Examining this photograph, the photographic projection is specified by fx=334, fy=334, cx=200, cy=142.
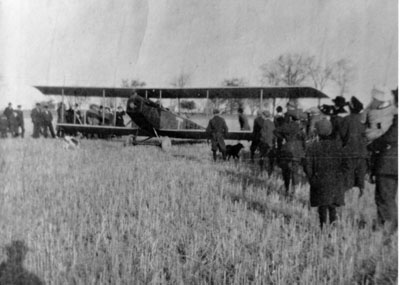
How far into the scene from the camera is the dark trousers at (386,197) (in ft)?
9.36

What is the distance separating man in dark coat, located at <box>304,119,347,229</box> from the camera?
299 cm

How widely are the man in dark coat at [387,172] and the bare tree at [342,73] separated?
596 mm

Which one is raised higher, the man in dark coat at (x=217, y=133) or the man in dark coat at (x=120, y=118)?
the man in dark coat at (x=120, y=118)

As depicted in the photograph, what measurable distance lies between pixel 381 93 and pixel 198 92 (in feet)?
35.6

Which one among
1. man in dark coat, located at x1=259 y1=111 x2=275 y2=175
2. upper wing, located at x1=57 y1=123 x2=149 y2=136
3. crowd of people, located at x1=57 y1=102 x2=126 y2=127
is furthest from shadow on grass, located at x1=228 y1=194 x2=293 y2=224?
crowd of people, located at x1=57 y1=102 x2=126 y2=127

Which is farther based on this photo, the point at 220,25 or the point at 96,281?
the point at 220,25

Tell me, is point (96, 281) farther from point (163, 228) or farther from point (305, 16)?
point (305, 16)

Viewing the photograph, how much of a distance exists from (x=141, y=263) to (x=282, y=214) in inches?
69.7

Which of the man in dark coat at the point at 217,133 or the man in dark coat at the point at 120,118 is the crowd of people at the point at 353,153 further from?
the man in dark coat at the point at 120,118

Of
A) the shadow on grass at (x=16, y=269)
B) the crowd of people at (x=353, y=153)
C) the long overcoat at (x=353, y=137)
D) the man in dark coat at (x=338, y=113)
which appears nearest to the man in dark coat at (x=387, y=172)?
the crowd of people at (x=353, y=153)

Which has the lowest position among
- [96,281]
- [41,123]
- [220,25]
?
[96,281]

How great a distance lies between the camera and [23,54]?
3.90 meters

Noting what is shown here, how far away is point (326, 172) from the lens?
9.89 ft

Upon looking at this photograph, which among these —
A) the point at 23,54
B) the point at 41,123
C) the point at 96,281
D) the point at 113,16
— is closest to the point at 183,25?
the point at 113,16
